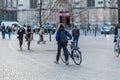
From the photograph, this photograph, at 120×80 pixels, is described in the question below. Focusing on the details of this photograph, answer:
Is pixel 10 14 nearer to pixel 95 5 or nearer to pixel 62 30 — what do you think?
pixel 95 5

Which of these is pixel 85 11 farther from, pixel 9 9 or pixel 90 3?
pixel 9 9

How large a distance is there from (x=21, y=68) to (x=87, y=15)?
2329 inches

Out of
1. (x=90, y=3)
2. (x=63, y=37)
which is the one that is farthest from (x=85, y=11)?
(x=63, y=37)

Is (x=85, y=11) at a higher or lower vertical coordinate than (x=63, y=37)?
higher

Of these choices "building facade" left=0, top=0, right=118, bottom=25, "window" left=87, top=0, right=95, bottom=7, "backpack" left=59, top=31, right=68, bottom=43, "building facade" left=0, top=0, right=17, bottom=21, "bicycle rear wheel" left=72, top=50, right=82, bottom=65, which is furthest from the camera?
"building facade" left=0, top=0, right=17, bottom=21

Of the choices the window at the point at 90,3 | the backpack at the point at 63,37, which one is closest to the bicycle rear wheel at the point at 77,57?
the backpack at the point at 63,37

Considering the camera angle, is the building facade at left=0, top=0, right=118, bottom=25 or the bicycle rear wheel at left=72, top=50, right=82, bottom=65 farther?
the building facade at left=0, top=0, right=118, bottom=25

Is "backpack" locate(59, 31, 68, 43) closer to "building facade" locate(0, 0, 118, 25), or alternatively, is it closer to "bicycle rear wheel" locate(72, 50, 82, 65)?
"bicycle rear wheel" locate(72, 50, 82, 65)

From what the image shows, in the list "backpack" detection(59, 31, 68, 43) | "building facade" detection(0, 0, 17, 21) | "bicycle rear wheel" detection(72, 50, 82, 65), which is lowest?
"bicycle rear wheel" detection(72, 50, 82, 65)

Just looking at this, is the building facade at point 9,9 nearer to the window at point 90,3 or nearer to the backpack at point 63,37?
the window at point 90,3

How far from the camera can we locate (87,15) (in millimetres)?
76188

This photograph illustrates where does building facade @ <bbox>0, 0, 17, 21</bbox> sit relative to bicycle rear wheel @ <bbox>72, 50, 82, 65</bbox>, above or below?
above

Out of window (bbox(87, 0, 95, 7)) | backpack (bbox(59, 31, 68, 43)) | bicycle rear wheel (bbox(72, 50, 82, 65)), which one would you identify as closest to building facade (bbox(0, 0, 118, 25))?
window (bbox(87, 0, 95, 7))

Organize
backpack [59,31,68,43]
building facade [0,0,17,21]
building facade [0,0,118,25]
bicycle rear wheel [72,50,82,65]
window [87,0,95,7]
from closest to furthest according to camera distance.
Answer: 1. backpack [59,31,68,43]
2. bicycle rear wheel [72,50,82,65]
3. building facade [0,0,118,25]
4. window [87,0,95,7]
5. building facade [0,0,17,21]
